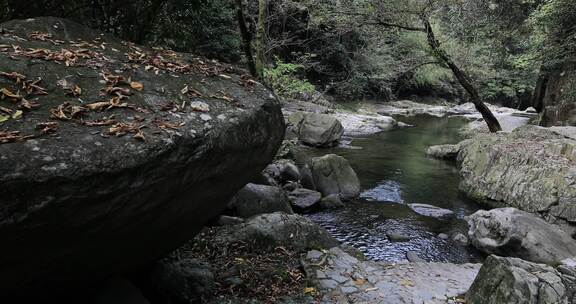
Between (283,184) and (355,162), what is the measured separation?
4568mm

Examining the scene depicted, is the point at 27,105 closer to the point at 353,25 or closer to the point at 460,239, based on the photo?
the point at 460,239

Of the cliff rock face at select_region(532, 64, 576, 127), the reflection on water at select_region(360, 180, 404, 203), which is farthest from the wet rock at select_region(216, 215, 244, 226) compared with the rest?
the cliff rock face at select_region(532, 64, 576, 127)

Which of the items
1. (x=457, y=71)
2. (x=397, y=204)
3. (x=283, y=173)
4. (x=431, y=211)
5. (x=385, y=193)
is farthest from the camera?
(x=457, y=71)

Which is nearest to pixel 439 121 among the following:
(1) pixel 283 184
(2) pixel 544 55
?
(2) pixel 544 55

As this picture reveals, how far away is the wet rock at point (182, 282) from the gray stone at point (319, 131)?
40.8 ft

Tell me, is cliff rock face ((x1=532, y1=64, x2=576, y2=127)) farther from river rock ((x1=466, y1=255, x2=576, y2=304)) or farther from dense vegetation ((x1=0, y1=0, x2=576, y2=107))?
river rock ((x1=466, y1=255, x2=576, y2=304))

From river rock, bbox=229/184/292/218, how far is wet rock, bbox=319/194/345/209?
2161mm

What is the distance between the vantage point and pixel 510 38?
17922mm

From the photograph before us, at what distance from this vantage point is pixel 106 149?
8.29ft

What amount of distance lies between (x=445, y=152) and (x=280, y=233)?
11.9 metres

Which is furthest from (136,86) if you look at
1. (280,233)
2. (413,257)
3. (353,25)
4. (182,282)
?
(353,25)

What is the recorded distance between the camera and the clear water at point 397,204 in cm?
778

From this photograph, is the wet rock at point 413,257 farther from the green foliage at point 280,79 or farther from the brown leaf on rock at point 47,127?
the green foliage at point 280,79

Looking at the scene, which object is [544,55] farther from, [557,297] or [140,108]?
[140,108]
